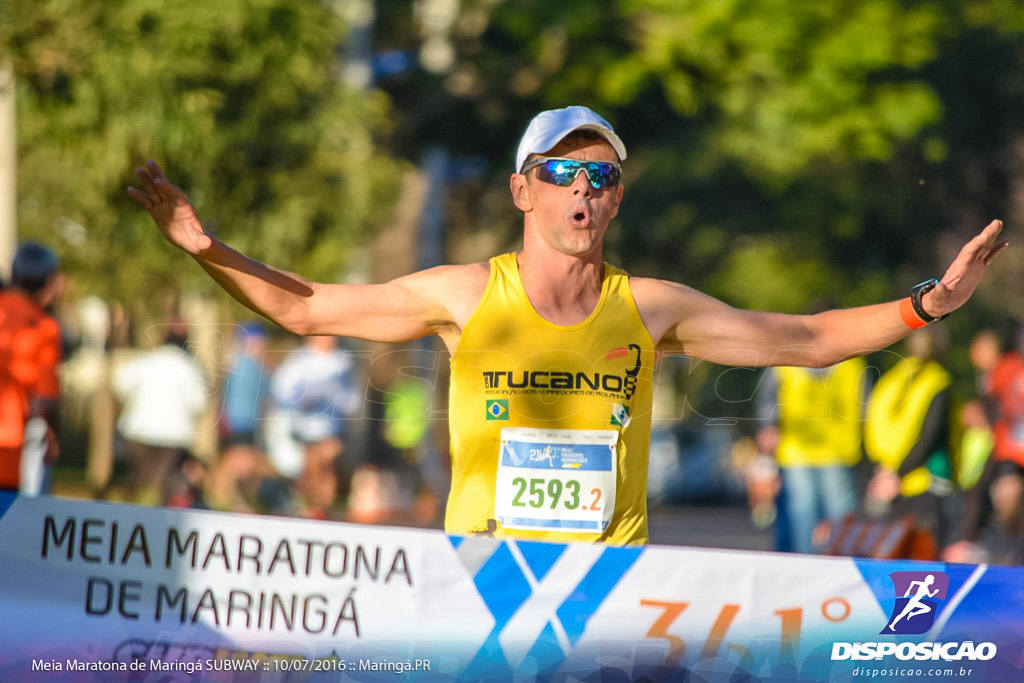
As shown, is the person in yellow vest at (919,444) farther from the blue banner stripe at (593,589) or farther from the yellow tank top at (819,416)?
the blue banner stripe at (593,589)

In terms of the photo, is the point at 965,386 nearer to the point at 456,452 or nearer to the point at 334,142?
the point at 334,142

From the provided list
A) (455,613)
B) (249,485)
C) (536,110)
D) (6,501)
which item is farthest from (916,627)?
(536,110)

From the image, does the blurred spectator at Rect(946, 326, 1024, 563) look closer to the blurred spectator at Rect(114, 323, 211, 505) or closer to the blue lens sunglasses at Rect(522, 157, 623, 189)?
the blurred spectator at Rect(114, 323, 211, 505)

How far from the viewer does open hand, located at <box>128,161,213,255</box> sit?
12.8ft

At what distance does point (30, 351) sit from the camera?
7.61 meters

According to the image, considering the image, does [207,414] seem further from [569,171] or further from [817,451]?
[569,171]

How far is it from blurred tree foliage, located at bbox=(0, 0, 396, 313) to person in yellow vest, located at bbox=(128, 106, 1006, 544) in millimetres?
7166

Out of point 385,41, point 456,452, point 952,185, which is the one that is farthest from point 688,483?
point 456,452

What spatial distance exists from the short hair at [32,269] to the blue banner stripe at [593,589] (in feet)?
15.9

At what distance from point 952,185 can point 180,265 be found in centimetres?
1367

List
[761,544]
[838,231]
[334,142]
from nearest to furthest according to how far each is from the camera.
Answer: [334,142] < [761,544] < [838,231]

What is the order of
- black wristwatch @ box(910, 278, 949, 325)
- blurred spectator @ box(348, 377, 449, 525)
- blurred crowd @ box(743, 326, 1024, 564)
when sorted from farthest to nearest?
blurred spectator @ box(348, 377, 449, 525)
blurred crowd @ box(743, 326, 1024, 564)
black wristwatch @ box(910, 278, 949, 325)

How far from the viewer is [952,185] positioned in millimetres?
22797

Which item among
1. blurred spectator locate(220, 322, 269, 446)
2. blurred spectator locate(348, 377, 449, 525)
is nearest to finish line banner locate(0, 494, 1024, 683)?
blurred spectator locate(348, 377, 449, 525)
